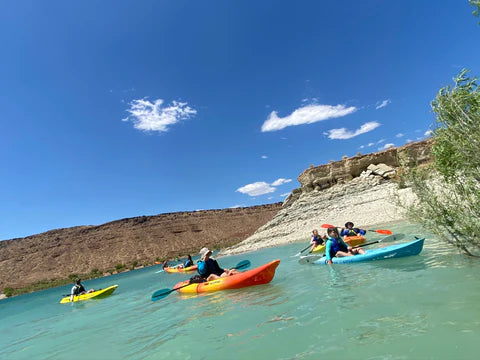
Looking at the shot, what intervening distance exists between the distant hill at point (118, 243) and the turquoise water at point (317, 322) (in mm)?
51357

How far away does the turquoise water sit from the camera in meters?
3.66

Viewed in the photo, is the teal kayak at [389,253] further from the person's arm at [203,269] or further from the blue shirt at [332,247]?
the person's arm at [203,269]

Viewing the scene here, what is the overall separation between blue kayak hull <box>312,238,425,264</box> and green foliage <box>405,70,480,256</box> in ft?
4.99

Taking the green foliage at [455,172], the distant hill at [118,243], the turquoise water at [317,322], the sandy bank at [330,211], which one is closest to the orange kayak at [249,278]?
the turquoise water at [317,322]

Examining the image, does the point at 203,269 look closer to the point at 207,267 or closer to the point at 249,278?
the point at 207,267

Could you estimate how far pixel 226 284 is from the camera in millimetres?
9297

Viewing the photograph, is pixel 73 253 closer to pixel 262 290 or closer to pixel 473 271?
pixel 262 290

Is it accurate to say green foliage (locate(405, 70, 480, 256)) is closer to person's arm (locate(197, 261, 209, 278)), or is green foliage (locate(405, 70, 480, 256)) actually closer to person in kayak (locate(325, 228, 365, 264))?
person in kayak (locate(325, 228, 365, 264))

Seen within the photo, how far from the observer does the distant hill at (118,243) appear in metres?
56.5

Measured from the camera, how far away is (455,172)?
562 cm

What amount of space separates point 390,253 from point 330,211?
19.7 m

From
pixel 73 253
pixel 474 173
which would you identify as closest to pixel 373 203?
pixel 474 173

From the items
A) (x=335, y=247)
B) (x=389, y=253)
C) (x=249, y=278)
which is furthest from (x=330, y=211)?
(x=249, y=278)

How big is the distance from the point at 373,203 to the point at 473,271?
817 inches
